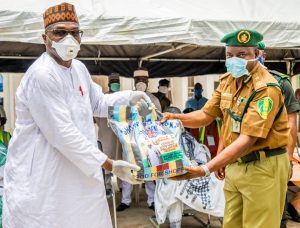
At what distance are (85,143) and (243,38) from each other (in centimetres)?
118

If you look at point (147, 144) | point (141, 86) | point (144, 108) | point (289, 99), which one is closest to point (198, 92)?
point (141, 86)

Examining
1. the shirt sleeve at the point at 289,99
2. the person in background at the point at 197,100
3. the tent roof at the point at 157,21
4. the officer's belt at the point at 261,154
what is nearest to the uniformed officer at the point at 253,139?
the officer's belt at the point at 261,154

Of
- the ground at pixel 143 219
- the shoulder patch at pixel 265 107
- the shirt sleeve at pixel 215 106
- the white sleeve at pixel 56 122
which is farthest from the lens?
the ground at pixel 143 219

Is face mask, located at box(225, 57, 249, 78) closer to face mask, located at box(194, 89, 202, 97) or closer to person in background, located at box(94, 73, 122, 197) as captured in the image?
person in background, located at box(94, 73, 122, 197)

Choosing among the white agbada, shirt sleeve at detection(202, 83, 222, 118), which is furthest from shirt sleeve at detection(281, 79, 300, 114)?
the white agbada

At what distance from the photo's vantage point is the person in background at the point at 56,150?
2227 mm

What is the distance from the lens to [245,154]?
8.78 ft

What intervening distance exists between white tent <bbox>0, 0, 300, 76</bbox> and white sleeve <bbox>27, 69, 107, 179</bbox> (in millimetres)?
1903

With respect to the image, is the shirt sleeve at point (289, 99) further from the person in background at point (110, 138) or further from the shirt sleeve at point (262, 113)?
the person in background at point (110, 138)

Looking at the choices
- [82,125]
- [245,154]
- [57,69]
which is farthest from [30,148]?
[245,154]

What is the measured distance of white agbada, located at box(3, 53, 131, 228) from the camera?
7.29 ft

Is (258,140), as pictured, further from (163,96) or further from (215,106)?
(163,96)

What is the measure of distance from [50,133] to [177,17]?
2.60m

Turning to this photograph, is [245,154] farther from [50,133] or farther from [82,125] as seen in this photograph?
[50,133]
